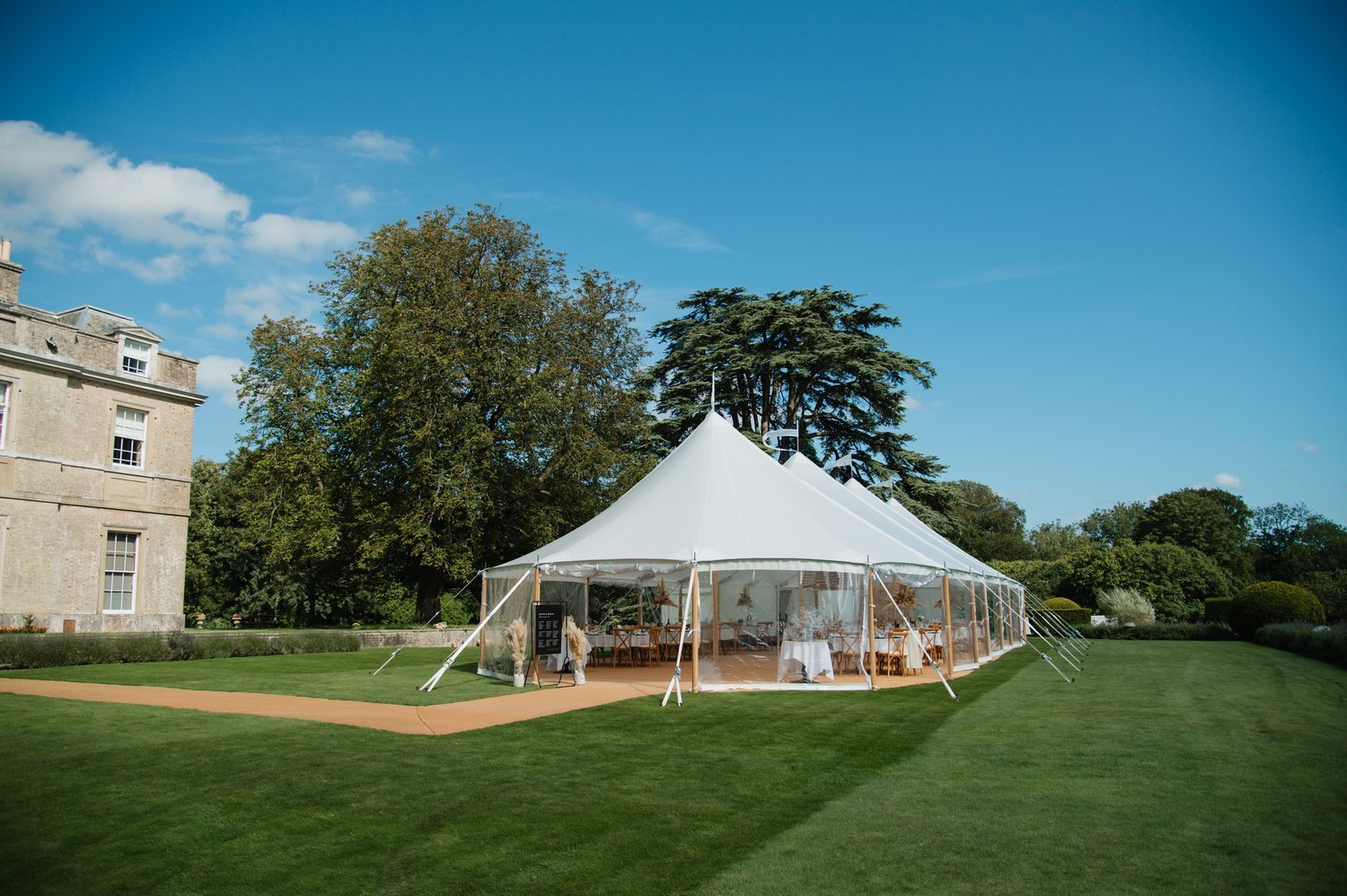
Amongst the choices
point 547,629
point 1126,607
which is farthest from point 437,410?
point 1126,607

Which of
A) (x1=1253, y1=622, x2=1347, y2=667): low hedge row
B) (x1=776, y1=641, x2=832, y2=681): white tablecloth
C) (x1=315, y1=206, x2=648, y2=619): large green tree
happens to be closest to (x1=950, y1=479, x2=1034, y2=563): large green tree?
(x1=1253, y1=622, x2=1347, y2=667): low hedge row

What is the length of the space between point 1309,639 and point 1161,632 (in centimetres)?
850

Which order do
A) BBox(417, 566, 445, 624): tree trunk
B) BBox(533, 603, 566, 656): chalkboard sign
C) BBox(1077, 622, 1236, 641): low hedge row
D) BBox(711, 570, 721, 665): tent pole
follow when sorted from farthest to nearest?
1. BBox(1077, 622, 1236, 641): low hedge row
2. BBox(417, 566, 445, 624): tree trunk
3. BBox(711, 570, 721, 665): tent pole
4. BBox(533, 603, 566, 656): chalkboard sign

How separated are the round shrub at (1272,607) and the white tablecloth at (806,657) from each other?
17.7m

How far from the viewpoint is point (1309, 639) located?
1923 centimetres

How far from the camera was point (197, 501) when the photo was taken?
111 feet

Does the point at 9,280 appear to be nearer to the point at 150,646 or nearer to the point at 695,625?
the point at 150,646

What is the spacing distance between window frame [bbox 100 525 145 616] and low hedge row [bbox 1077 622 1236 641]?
25711 millimetres

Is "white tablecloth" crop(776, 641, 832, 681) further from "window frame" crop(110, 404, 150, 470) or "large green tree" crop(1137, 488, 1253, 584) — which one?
"large green tree" crop(1137, 488, 1253, 584)

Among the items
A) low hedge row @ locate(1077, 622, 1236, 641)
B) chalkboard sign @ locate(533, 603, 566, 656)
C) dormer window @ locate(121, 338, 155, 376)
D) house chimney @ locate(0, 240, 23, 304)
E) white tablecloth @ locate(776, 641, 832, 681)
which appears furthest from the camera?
low hedge row @ locate(1077, 622, 1236, 641)

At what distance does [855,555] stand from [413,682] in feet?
22.3

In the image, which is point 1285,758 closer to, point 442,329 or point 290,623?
point 442,329

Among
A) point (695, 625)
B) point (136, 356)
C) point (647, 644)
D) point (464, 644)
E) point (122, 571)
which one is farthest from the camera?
point (136, 356)

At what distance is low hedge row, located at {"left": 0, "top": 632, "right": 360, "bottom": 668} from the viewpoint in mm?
14766
